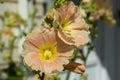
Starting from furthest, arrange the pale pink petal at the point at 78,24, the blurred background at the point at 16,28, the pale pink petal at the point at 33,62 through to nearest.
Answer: the blurred background at the point at 16,28 < the pale pink petal at the point at 78,24 < the pale pink petal at the point at 33,62

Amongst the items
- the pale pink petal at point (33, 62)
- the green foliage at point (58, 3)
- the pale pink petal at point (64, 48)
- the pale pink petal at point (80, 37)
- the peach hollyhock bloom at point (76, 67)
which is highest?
the green foliage at point (58, 3)

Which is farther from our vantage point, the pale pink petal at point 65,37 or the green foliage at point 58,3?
the green foliage at point 58,3

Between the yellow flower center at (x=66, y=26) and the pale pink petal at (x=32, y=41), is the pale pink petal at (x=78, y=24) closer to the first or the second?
the yellow flower center at (x=66, y=26)

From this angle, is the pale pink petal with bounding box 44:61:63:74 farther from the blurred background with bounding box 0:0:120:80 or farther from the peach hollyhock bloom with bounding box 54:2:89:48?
the blurred background with bounding box 0:0:120:80

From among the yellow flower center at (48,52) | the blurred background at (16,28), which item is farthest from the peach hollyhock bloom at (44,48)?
the blurred background at (16,28)

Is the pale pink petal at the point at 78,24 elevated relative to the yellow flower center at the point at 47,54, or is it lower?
elevated

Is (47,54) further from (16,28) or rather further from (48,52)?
(16,28)

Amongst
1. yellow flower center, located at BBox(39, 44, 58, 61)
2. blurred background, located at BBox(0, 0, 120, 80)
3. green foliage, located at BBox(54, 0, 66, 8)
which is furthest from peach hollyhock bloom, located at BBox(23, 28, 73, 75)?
blurred background, located at BBox(0, 0, 120, 80)
